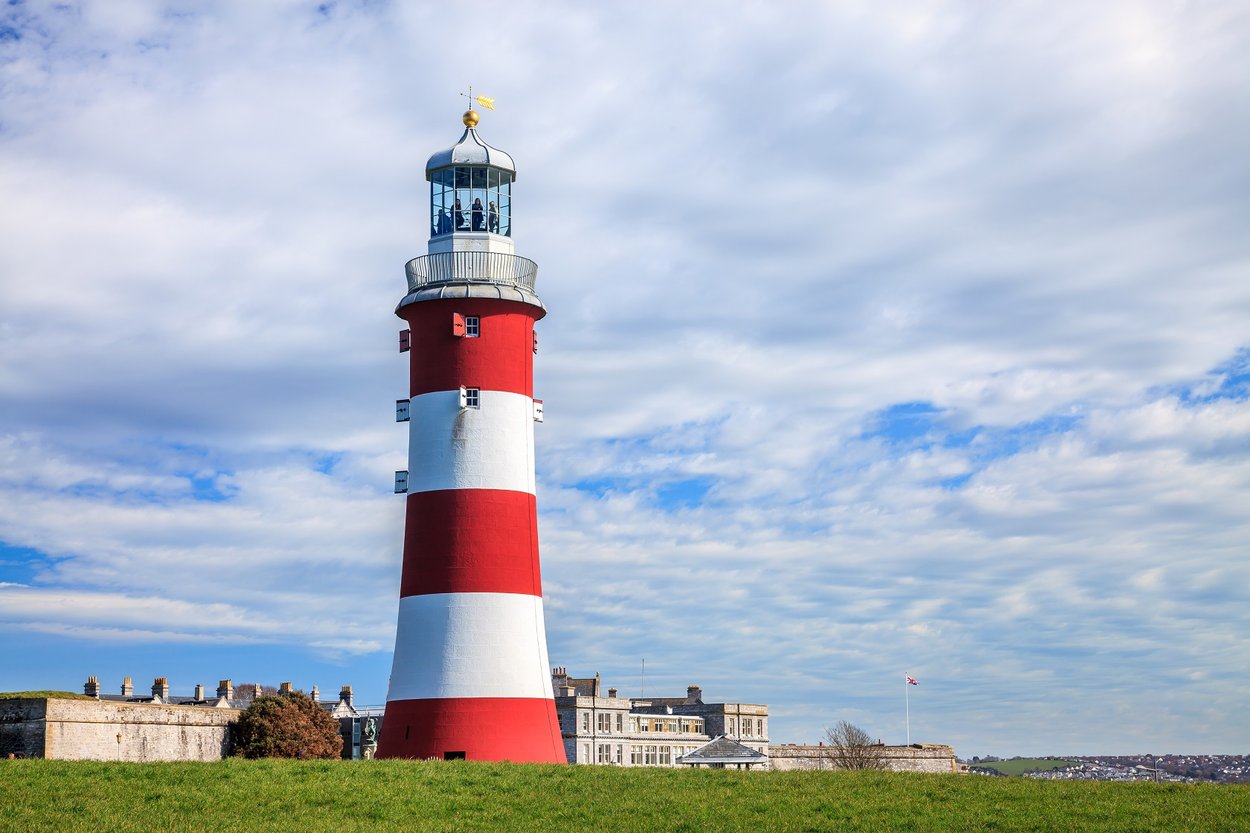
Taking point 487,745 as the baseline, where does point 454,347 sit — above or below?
above

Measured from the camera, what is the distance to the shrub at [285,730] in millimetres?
67250

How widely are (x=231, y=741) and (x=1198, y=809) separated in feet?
163

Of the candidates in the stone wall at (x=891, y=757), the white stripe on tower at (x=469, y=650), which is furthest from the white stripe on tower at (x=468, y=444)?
the stone wall at (x=891, y=757)

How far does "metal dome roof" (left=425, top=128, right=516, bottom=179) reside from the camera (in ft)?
141

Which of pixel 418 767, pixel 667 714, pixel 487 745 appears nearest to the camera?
pixel 418 767

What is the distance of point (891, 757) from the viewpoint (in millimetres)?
101562

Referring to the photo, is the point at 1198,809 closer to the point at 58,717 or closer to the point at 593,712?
the point at 58,717

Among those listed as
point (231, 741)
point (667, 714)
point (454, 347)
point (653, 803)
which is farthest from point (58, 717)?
point (667, 714)

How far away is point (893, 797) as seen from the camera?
102 ft

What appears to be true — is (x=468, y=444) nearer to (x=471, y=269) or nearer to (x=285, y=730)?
(x=471, y=269)

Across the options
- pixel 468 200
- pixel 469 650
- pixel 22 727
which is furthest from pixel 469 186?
pixel 22 727

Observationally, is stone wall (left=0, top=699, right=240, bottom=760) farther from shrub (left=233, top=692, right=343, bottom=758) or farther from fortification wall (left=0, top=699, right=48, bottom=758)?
shrub (left=233, top=692, right=343, bottom=758)

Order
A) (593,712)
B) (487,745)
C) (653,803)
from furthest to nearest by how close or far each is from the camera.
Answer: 1. (593,712)
2. (487,745)
3. (653,803)

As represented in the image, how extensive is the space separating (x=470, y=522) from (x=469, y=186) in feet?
37.5
